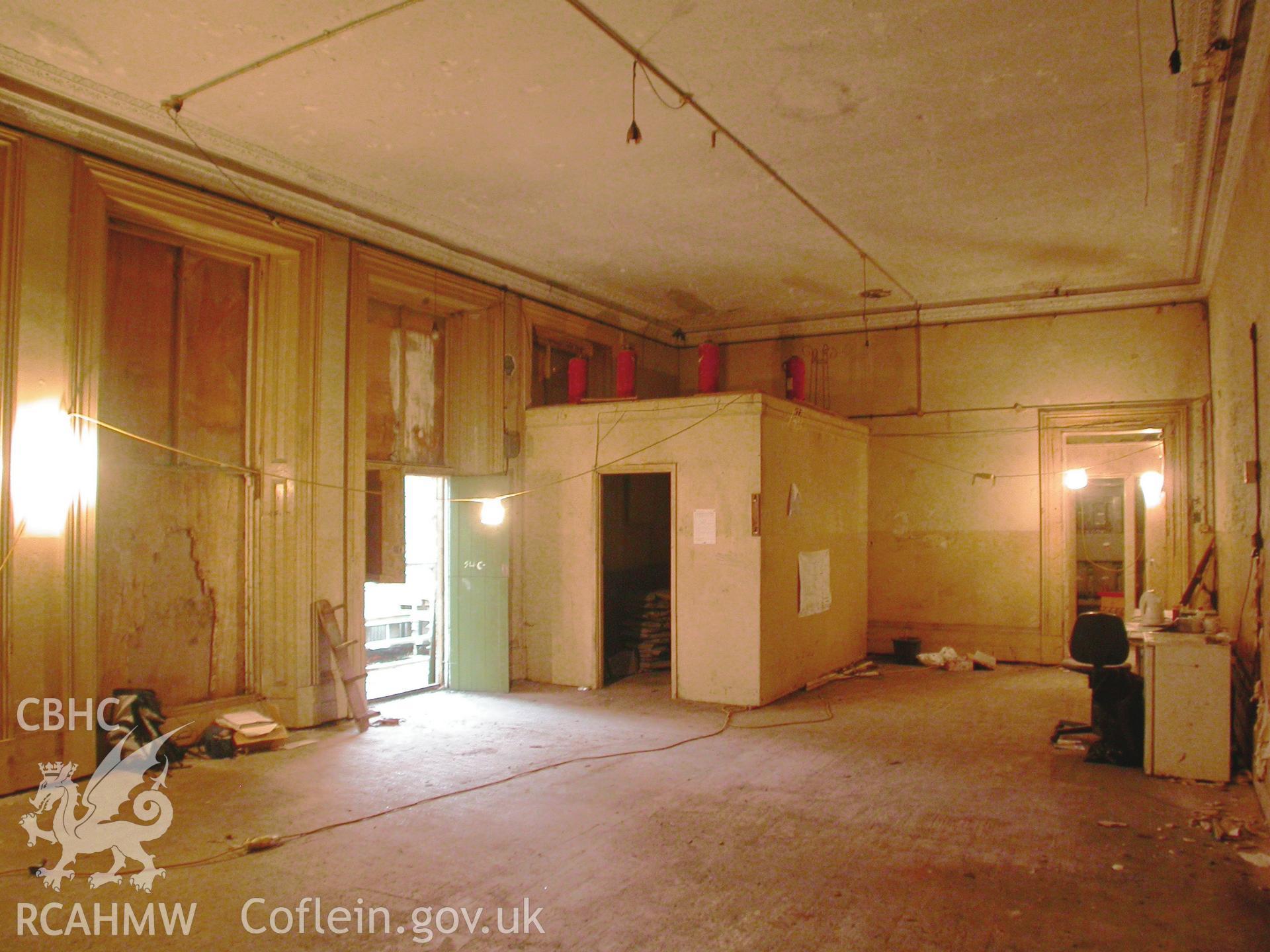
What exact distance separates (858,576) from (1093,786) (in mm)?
4635

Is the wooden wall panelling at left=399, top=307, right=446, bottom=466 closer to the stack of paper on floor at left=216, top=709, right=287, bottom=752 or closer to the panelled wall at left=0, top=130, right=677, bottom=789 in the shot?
the panelled wall at left=0, top=130, right=677, bottom=789

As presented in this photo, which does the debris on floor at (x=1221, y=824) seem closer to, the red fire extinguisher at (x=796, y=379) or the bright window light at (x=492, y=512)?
the red fire extinguisher at (x=796, y=379)

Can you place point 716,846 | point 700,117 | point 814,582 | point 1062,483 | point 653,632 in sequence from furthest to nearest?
point 1062,483 < point 653,632 < point 814,582 < point 700,117 < point 716,846

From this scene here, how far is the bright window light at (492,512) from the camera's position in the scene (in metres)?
8.07

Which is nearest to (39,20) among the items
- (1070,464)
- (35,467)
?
(35,467)

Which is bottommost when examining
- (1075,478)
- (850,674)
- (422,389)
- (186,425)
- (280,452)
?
(850,674)

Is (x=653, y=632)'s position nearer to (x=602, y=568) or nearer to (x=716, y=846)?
(x=602, y=568)

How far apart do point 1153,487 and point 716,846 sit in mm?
7796

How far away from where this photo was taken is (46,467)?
506 centimetres

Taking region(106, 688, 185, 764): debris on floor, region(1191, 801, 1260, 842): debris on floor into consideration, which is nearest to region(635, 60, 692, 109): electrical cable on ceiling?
region(1191, 801, 1260, 842): debris on floor

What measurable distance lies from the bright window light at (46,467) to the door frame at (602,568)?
170 inches

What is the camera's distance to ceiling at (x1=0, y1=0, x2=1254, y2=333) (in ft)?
14.2

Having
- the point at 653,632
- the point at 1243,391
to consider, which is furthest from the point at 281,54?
the point at 1243,391

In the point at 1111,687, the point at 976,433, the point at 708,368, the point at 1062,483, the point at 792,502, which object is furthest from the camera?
the point at 976,433
